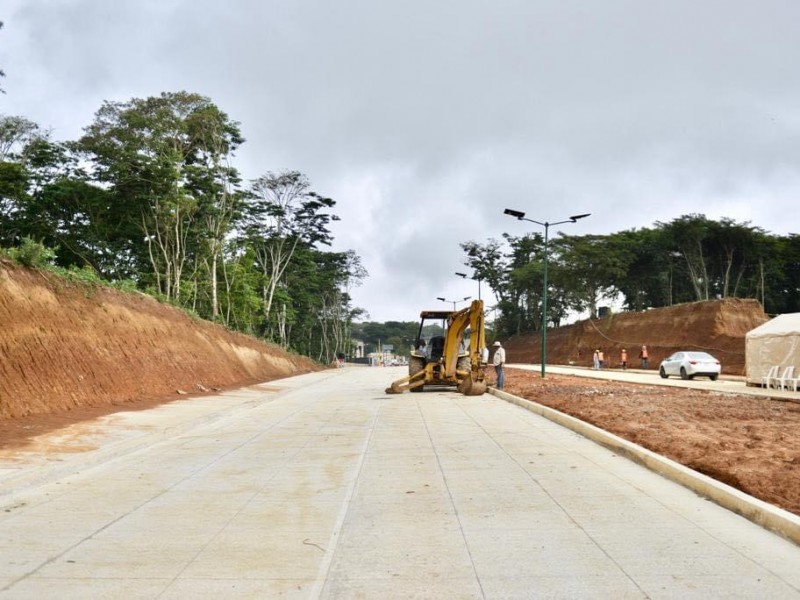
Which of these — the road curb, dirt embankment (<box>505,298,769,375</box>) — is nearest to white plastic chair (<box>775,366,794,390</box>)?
the road curb

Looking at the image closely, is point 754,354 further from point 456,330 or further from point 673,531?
point 673,531

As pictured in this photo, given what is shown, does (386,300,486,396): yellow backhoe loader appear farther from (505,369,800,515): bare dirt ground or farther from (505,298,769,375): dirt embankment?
(505,298,769,375): dirt embankment

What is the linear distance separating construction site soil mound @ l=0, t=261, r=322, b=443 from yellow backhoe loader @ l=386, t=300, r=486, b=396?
8.32 metres

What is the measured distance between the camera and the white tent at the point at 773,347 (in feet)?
80.5

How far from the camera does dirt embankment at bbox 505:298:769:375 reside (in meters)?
51.8

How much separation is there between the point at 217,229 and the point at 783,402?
102 feet

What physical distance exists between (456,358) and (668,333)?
130 ft

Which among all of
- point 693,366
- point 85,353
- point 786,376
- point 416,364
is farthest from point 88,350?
point 693,366

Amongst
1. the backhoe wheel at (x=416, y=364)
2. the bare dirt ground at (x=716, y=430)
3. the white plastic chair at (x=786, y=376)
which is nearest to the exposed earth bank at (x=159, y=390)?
the bare dirt ground at (x=716, y=430)

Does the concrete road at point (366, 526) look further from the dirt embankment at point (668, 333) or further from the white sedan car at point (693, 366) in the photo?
the dirt embankment at point (668, 333)

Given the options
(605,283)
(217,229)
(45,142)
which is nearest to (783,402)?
(217,229)

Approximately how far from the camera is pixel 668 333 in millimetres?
58344

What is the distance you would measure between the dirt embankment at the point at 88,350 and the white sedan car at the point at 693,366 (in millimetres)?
22454

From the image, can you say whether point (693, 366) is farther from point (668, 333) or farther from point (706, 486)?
point (706, 486)
